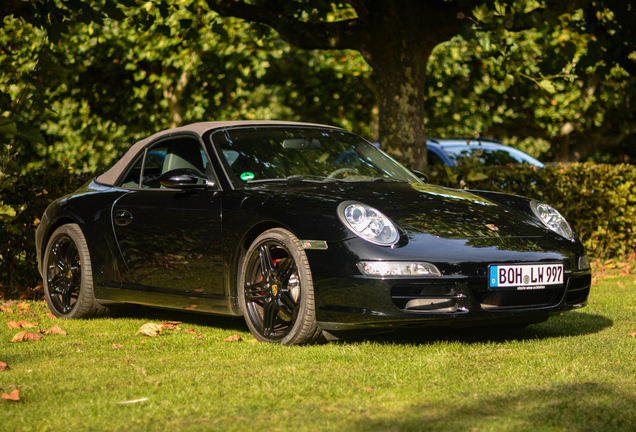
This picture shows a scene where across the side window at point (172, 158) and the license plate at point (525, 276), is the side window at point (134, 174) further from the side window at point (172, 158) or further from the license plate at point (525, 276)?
the license plate at point (525, 276)

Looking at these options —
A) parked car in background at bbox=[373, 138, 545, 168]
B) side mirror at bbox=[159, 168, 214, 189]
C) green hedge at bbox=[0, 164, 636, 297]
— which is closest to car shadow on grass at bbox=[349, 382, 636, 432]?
side mirror at bbox=[159, 168, 214, 189]

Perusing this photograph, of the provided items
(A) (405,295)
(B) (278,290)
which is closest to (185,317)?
(B) (278,290)

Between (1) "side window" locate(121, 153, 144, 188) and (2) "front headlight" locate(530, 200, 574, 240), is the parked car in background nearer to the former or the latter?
(2) "front headlight" locate(530, 200, 574, 240)

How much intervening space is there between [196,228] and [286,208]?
0.81m

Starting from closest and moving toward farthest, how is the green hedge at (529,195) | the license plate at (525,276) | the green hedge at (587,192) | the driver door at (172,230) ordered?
the license plate at (525,276), the driver door at (172,230), the green hedge at (529,195), the green hedge at (587,192)

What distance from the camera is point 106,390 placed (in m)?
3.93

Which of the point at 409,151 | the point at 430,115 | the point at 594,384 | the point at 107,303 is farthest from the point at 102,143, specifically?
the point at 594,384

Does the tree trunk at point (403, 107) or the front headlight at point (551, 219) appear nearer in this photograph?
the front headlight at point (551, 219)

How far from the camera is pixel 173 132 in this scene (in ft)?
20.6

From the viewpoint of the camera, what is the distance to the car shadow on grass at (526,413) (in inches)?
128

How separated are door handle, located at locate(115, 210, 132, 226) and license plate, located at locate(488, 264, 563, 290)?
2.67 m

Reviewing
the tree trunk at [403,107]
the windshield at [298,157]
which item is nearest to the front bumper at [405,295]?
the windshield at [298,157]

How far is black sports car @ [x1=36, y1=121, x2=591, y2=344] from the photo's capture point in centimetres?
468

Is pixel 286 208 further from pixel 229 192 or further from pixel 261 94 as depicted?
pixel 261 94
